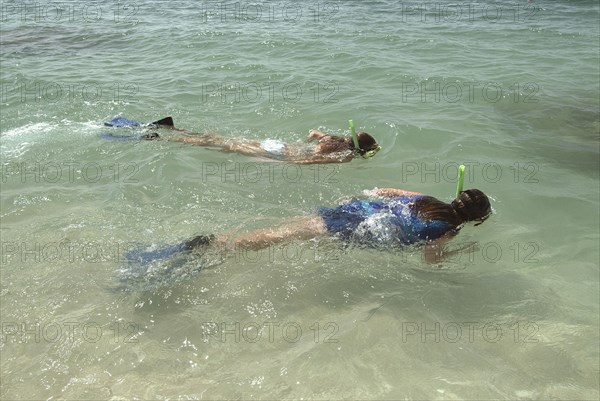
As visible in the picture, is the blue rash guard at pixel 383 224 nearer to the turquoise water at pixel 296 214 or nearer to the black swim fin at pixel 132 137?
the turquoise water at pixel 296 214

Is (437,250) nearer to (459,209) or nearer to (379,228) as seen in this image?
(459,209)

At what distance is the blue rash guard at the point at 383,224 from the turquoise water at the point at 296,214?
171mm

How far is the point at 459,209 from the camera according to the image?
→ 4031mm

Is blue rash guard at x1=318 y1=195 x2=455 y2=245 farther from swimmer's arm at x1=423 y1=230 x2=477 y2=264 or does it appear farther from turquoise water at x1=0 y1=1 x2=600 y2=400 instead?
turquoise water at x1=0 y1=1 x2=600 y2=400

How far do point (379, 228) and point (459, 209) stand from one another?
67 cm

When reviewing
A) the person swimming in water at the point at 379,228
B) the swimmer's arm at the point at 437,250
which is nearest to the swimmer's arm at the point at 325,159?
the person swimming in water at the point at 379,228

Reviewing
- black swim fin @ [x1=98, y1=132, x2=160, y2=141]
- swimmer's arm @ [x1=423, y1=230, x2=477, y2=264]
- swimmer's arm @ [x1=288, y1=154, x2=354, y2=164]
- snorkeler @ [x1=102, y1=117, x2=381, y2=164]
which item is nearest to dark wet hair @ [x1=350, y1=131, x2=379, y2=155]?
snorkeler @ [x1=102, y1=117, x2=381, y2=164]

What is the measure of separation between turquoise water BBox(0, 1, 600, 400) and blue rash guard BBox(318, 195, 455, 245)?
0.17 metres

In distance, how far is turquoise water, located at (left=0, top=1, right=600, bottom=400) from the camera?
3164mm

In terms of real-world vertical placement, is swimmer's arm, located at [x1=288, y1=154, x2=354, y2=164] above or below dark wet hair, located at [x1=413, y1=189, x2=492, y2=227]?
above

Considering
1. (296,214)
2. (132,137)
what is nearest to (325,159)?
(296,214)

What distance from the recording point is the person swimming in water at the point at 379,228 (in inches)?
157

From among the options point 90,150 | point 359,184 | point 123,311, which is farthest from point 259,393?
point 90,150

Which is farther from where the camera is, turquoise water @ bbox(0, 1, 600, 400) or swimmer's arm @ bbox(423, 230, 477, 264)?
swimmer's arm @ bbox(423, 230, 477, 264)
